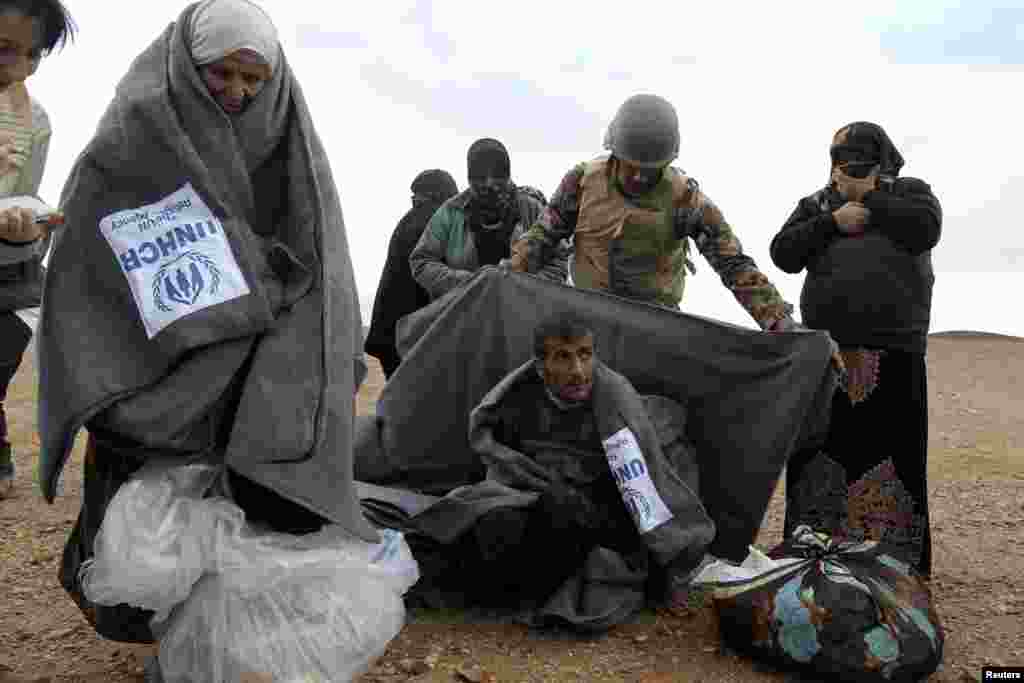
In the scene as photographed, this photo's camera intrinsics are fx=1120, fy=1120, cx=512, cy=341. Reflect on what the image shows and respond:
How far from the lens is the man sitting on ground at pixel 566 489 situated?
3746 millimetres

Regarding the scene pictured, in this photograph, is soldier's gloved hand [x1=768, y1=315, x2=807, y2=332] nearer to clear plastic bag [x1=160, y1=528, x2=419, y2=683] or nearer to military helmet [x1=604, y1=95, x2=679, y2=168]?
military helmet [x1=604, y1=95, x2=679, y2=168]

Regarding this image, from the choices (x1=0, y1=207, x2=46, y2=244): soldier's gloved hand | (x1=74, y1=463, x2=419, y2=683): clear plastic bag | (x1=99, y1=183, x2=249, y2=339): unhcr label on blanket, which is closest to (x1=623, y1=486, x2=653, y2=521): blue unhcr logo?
(x1=74, y1=463, x2=419, y2=683): clear plastic bag

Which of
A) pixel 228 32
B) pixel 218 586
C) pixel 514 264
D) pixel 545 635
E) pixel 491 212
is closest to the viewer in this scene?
pixel 228 32

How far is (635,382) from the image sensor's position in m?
4.41

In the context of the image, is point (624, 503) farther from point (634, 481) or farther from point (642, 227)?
point (642, 227)

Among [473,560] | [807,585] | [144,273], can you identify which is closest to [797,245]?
[807,585]

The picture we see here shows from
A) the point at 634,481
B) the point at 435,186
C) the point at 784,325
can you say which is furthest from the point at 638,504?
the point at 435,186

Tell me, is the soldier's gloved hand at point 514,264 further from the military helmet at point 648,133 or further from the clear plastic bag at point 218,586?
the clear plastic bag at point 218,586

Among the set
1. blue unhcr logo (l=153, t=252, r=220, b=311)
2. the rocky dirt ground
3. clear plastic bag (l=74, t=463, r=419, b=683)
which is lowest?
the rocky dirt ground

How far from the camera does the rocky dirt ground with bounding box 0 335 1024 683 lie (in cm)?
338

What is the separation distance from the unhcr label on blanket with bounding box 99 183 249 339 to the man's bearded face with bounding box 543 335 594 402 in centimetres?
150

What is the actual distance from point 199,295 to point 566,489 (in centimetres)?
164

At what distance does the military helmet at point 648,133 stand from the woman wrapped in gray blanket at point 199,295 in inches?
70.3

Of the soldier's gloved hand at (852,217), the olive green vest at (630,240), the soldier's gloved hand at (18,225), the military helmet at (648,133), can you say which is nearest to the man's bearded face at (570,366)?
the olive green vest at (630,240)
